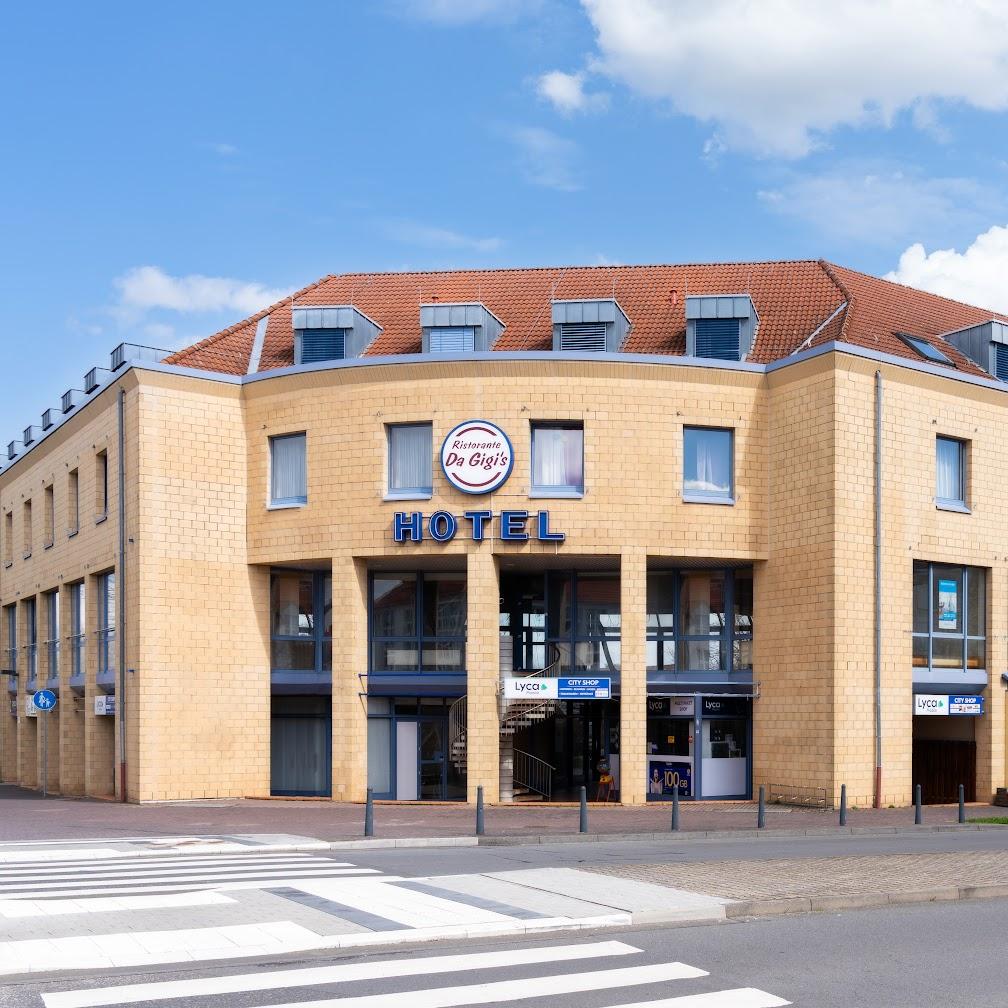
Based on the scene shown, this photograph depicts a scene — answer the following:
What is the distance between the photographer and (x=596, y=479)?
29234 millimetres

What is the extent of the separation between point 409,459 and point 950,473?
12267 millimetres

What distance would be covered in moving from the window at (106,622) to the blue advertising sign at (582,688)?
1111 cm

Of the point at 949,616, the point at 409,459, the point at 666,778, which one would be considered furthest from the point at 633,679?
the point at 949,616

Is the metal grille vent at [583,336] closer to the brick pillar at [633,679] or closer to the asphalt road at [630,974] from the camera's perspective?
the brick pillar at [633,679]

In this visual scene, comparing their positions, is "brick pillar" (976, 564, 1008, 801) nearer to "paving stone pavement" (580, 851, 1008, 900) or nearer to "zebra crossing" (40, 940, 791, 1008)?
"paving stone pavement" (580, 851, 1008, 900)

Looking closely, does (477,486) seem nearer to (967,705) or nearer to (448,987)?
(967,705)

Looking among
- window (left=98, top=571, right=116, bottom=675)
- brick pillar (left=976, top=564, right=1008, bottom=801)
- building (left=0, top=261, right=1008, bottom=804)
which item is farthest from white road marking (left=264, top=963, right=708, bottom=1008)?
window (left=98, top=571, right=116, bottom=675)

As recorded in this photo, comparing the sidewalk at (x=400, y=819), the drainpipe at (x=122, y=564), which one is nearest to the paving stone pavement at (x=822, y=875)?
the sidewalk at (x=400, y=819)

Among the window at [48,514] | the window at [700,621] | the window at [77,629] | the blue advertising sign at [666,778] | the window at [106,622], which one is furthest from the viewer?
the window at [48,514]

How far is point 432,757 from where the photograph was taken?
31.1 metres

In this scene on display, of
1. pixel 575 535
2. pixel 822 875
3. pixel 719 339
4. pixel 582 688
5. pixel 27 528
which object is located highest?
pixel 719 339

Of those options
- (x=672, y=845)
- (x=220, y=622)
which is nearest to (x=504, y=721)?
(x=220, y=622)

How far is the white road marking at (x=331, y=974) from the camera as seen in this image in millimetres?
9422

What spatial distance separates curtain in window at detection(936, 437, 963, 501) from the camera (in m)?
31.0
